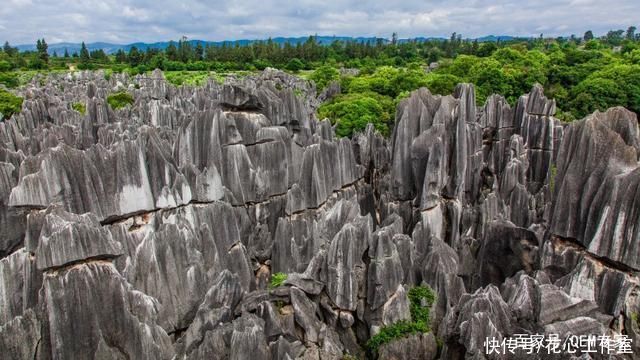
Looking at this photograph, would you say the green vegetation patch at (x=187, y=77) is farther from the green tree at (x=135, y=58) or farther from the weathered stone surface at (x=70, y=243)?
the weathered stone surface at (x=70, y=243)

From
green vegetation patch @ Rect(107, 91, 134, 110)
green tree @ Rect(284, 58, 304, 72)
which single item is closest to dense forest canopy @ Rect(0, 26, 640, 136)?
green tree @ Rect(284, 58, 304, 72)

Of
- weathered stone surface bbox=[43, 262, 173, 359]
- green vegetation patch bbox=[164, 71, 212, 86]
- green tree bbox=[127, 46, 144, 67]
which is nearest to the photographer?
weathered stone surface bbox=[43, 262, 173, 359]

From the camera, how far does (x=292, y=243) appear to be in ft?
68.2

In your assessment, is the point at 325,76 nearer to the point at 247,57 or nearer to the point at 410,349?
the point at 247,57

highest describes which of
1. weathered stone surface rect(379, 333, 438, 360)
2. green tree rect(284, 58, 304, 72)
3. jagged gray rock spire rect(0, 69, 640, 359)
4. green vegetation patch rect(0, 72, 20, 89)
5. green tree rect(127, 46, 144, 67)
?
green tree rect(127, 46, 144, 67)

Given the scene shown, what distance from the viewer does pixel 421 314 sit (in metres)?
18.2

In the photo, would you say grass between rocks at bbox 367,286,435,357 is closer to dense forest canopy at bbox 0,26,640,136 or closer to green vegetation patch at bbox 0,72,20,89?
dense forest canopy at bbox 0,26,640,136

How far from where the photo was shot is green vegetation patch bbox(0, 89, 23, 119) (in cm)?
5134

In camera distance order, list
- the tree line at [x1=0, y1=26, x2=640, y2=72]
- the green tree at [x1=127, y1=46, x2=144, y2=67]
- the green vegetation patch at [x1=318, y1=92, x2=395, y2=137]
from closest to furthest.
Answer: the green vegetation patch at [x1=318, y1=92, x2=395, y2=137] < the tree line at [x1=0, y1=26, x2=640, y2=72] < the green tree at [x1=127, y1=46, x2=144, y2=67]

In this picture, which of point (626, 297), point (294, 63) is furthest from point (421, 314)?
point (294, 63)

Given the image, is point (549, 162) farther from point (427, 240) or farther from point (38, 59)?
point (38, 59)

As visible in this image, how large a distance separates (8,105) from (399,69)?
54.7 meters

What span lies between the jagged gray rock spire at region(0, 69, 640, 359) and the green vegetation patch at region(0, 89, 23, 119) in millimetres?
27090

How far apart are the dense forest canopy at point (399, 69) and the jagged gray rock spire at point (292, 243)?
23.7m
